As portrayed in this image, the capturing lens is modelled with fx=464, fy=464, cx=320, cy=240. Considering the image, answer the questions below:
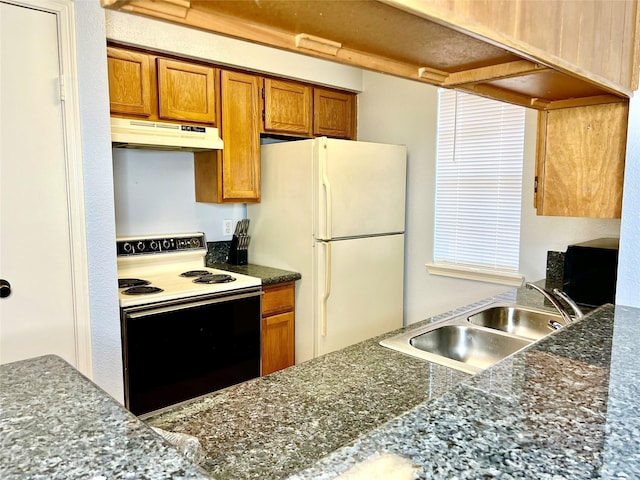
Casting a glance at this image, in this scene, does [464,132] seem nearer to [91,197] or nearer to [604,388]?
[91,197]

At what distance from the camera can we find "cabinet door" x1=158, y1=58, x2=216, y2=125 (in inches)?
101

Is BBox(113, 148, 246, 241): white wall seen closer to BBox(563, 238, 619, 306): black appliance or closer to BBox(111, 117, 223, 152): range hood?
BBox(111, 117, 223, 152): range hood

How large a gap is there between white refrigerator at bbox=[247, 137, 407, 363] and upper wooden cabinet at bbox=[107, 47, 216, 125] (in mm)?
568

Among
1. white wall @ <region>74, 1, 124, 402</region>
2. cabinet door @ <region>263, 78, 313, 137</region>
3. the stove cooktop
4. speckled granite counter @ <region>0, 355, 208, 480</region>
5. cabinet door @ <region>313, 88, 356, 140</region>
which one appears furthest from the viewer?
cabinet door @ <region>313, 88, 356, 140</region>

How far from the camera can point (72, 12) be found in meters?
1.93

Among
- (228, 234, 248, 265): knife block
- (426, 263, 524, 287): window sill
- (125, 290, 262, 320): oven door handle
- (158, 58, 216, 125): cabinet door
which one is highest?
(158, 58, 216, 125): cabinet door

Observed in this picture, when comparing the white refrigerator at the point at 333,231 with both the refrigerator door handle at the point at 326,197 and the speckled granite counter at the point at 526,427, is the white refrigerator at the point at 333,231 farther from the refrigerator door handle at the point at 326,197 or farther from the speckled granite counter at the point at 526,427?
the speckled granite counter at the point at 526,427

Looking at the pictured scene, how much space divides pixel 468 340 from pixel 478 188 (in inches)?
58.7

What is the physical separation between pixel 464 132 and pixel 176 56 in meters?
1.84

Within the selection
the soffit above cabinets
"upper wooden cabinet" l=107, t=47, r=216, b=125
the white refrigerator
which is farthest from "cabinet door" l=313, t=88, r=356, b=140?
the soffit above cabinets

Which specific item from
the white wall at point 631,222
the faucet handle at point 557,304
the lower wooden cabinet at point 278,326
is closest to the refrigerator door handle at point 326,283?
the lower wooden cabinet at point 278,326

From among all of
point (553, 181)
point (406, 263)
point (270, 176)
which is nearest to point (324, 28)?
point (553, 181)

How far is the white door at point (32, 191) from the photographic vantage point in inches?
72.5

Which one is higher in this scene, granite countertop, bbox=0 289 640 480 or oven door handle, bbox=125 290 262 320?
granite countertop, bbox=0 289 640 480
